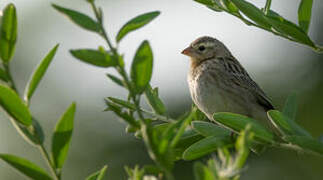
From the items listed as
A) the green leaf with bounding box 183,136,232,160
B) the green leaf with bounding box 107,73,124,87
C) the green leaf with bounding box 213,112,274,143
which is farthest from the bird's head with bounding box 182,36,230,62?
the green leaf with bounding box 107,73,124,87

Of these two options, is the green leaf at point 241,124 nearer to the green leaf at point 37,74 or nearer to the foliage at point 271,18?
the foliage at point 271,18

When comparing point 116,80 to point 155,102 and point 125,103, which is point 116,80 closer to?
point 125,103

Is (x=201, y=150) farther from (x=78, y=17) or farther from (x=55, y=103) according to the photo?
(x=55, y=103)

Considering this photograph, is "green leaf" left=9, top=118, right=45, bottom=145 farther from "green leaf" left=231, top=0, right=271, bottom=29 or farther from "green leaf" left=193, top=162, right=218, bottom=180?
"green leaf" left=231, top=0, right=271, bottom=29

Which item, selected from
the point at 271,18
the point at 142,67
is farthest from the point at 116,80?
the point at 271,18

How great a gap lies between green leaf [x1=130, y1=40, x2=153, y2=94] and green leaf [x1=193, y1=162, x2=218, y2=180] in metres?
0.29

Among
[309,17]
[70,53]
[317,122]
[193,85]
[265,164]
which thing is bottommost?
[265,164]

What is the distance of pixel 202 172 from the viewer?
1436 mm

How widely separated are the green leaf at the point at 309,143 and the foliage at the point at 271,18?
39 centimetres

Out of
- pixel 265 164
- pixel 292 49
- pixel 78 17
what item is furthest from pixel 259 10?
pixel 292 49

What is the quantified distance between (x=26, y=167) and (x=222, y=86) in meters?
4.85

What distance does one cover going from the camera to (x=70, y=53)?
1528 mm

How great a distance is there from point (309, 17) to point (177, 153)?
760 mm

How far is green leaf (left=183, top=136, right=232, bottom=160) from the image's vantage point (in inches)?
98.6
